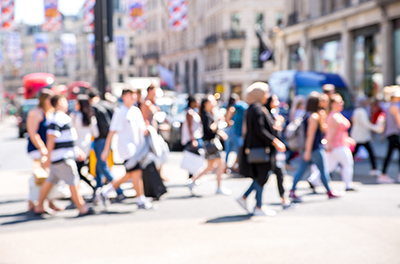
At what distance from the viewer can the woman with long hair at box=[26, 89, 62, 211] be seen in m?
7.66

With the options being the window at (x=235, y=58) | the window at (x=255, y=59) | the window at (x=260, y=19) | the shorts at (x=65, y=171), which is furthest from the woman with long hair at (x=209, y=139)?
the window at (x=235, y=58)

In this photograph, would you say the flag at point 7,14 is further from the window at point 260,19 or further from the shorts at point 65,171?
the window at point 260,19

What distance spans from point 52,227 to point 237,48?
49090 mm

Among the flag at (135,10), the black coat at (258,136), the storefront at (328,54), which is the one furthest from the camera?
the storefront at (328,54)

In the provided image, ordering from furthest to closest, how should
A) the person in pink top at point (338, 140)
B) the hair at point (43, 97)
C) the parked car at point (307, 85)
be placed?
the parked car at point (307, 85)
the person in pink top at point (338, 140)
the hair at point (43, 97)

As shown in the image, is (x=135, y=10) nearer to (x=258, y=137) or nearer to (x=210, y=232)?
(x=258, y=137)

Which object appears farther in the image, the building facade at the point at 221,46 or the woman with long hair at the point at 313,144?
the building facade at the point at 221,46

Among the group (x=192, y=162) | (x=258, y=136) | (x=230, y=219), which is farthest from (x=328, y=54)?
(x=230, y=219)

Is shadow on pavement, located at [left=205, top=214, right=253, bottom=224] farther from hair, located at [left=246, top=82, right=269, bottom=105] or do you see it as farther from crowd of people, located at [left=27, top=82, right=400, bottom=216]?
hair, located at [left=246, top=82, right=269, bottom=105]

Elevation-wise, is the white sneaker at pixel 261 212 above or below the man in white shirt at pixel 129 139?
below

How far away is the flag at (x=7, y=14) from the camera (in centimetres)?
2172

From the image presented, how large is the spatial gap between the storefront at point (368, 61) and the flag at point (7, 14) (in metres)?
15.1

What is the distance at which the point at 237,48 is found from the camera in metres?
54.9

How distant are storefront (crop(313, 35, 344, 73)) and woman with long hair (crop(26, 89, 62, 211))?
21.8 meters
